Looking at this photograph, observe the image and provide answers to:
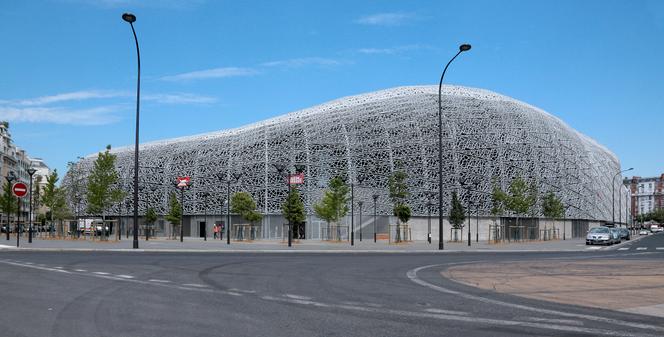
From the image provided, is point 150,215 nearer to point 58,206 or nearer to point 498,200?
point 58,206

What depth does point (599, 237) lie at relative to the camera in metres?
56.5

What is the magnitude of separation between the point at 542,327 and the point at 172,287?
912 cm

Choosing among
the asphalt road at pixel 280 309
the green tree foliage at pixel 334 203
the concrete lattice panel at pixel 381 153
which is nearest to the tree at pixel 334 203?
the green tree foliage at pixel 334 203

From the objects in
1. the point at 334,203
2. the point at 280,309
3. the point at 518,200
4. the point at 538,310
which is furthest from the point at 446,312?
the point at 518,200

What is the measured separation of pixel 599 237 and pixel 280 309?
50666 millimetres

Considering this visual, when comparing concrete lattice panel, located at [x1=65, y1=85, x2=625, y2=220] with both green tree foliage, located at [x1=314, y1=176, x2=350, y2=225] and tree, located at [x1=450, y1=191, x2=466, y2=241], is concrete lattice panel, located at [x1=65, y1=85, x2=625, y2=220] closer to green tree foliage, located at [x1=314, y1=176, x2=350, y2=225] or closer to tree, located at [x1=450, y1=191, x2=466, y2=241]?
tree, located at [x1=450, y1=191, x2=466, y2=241]

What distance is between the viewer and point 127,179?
94750 mm

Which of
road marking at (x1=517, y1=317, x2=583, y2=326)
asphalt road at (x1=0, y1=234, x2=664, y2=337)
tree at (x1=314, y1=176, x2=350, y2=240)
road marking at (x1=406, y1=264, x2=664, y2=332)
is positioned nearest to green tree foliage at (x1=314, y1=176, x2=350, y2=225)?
tree at (x1=314, y1=176, x2=350, y2=240)

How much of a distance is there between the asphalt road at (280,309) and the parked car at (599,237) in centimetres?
4245

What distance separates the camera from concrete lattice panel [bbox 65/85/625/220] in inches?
3137

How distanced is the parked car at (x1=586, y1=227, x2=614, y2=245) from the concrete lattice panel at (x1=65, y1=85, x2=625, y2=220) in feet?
67.2

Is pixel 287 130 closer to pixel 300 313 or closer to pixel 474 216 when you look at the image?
pixel 474 216

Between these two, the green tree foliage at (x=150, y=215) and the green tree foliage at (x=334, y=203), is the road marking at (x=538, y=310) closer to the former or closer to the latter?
the green tree foliage at (x=334, y=203)

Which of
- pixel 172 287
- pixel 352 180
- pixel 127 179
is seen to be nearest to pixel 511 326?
pixel 172 287
